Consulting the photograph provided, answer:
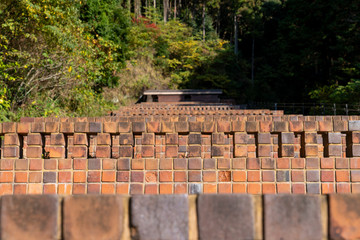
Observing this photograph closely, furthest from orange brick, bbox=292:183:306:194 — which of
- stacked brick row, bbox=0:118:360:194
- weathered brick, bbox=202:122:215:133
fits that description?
weathered brick, bbox=202:122:215:133

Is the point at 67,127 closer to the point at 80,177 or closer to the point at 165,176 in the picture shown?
the point at 80,177

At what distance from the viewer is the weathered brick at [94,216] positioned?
1.25 meters

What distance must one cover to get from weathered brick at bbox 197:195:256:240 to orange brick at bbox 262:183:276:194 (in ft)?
4.79

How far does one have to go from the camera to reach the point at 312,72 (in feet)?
101

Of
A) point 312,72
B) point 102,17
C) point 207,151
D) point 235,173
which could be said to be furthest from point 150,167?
point 312,72

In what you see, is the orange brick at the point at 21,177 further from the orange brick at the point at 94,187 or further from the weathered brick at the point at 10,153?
the orange brick at the point at 94,187

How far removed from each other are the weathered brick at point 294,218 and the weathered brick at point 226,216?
0.06 meters

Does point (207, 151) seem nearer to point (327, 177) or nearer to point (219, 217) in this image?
point (327, 177)

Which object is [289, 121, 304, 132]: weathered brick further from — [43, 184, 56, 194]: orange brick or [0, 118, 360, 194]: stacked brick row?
[43, 184, 56, 194]: orange brick

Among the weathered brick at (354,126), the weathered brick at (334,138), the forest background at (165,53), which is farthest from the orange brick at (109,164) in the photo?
the forest background at (165,53)

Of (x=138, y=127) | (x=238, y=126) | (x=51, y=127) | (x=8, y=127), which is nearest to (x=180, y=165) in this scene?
(x=138, y=127)

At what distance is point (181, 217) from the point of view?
1.26 metres

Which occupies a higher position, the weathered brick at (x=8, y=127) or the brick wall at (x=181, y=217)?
the weathered brick at (x=8, y=127)

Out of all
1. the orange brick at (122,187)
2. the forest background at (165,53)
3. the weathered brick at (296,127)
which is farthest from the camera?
the forest background at (165,53)
